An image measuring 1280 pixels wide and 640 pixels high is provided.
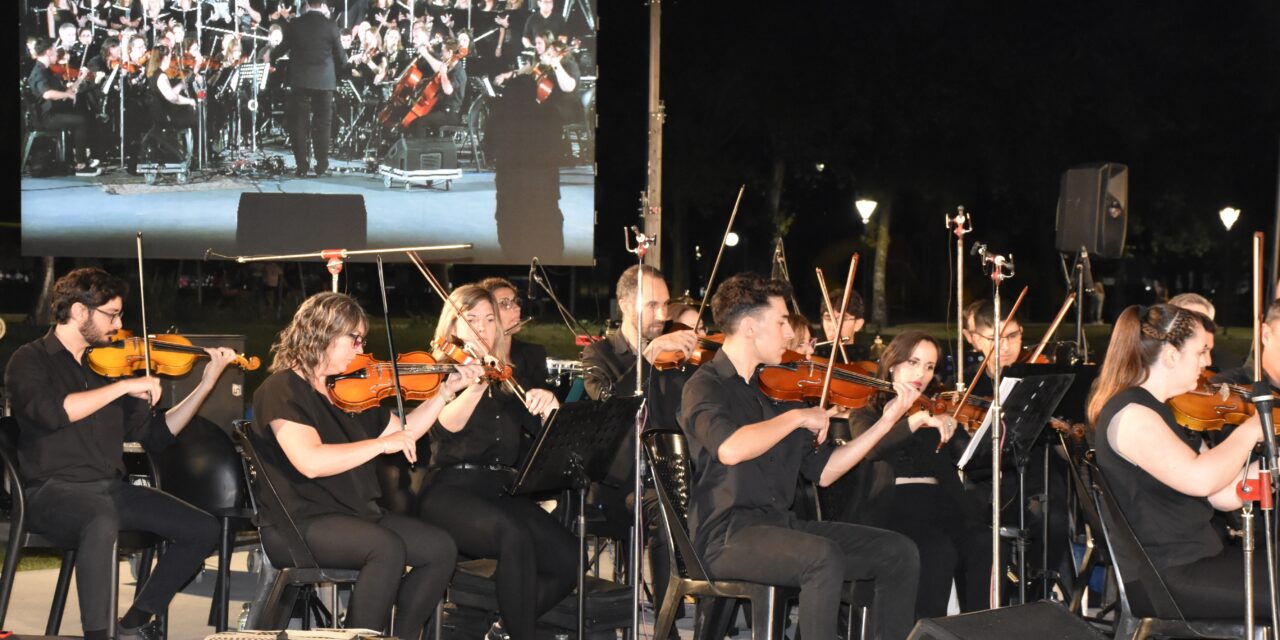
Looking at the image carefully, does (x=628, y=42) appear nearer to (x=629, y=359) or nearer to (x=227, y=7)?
(x=227, y=7)

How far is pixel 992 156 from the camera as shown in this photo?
22062mm

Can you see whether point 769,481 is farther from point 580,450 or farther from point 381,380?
point 381,380

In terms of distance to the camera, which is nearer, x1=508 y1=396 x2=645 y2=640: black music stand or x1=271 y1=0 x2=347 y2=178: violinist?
x1=508 y1=396 x2=645 y2=640: black music stand

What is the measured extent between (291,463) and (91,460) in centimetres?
89

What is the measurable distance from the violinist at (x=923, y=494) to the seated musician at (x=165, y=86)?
4.89 m

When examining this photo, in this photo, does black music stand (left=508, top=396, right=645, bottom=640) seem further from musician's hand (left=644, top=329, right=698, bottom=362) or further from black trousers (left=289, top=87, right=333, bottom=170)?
black trousers (left=289, top=87, right=333, bottom=170)

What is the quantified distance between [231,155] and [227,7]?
33.5 inches

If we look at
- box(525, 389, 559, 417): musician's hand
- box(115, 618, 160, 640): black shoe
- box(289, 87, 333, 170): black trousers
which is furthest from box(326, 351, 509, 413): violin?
box(289, 87, 333, 170): black trousers

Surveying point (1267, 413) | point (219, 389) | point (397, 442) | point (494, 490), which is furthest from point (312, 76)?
point (1267, 413)

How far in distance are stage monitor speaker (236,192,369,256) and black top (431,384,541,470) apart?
3596 mm

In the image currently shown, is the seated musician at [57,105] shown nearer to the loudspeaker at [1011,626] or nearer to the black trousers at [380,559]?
the black trousers at [380,559]

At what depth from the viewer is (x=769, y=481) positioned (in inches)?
168

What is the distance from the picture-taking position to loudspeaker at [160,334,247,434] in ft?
21.3

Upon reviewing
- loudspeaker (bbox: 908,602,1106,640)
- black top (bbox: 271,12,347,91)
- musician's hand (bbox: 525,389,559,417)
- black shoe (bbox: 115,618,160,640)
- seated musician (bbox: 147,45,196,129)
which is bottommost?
black shoe (bbox: 115,618,160,640)
